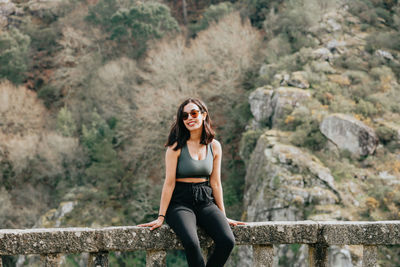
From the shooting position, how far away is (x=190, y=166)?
11.6 ft

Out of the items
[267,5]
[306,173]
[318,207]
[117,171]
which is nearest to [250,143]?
[306,173]

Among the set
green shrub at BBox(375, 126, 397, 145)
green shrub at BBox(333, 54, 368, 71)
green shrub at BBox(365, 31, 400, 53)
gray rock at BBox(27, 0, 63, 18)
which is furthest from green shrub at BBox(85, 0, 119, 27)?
green shrub at BBox(375, 126, 397, 145)

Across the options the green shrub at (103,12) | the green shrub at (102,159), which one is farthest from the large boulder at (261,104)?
the green shrub at (103,12)

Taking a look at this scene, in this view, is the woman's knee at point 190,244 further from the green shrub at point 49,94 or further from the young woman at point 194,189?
the green shrub at point 49,94

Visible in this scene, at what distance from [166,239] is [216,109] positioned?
22.2m

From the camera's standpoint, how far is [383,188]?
46.0ft

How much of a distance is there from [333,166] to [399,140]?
3.21m

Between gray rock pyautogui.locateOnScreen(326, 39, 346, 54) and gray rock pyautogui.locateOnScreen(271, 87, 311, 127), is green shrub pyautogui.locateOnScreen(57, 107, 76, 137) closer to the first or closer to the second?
gray rock pyautogui.locateOnScreen(271, 87, 311, 127)

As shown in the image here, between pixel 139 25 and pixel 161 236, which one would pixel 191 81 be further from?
pixel 161 236

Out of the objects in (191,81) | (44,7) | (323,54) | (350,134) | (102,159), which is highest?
(44,7)

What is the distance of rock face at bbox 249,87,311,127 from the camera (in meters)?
19.5

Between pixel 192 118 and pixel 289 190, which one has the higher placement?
pixel 192 118

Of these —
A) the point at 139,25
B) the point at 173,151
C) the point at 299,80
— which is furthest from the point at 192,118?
the point at 139,25

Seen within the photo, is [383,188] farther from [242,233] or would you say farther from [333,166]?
[242,233]
